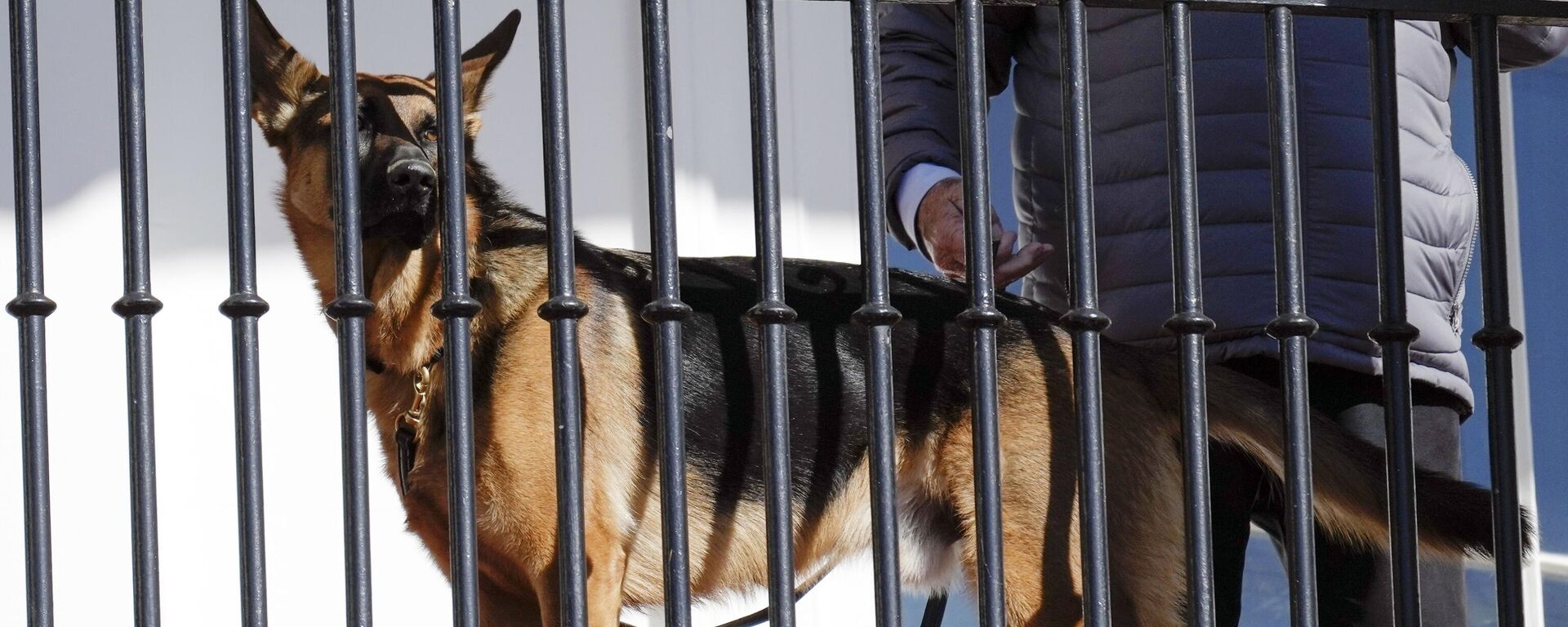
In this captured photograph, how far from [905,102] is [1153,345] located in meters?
0.43

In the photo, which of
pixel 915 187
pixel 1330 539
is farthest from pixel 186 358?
pixel 1330 539

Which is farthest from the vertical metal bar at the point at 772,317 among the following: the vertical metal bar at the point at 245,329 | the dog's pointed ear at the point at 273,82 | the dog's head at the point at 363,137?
the dog's pointed ear at the point at 273,82

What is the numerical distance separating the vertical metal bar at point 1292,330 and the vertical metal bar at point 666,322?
0.50 meters

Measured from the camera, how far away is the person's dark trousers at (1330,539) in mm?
1652

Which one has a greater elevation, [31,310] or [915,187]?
[915,187]

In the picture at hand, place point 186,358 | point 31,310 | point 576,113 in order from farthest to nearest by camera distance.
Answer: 1. point 576,113
2. point 186,358
3. point 31,310

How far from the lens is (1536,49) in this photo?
1722 millimetres

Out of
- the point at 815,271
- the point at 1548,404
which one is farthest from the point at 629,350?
the point at 1548,404

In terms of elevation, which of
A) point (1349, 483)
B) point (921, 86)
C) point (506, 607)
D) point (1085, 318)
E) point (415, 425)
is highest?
point (921, 86)

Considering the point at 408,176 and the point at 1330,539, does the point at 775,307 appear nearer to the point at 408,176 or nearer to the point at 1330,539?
the point at 408,176

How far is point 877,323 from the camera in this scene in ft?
3.50

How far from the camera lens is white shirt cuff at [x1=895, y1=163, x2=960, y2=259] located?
1651 millimetres

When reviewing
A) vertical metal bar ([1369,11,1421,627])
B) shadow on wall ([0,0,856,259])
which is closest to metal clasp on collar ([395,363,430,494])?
→ shadow on wall ([0,0,856,259])

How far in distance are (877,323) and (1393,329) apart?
0.46m
